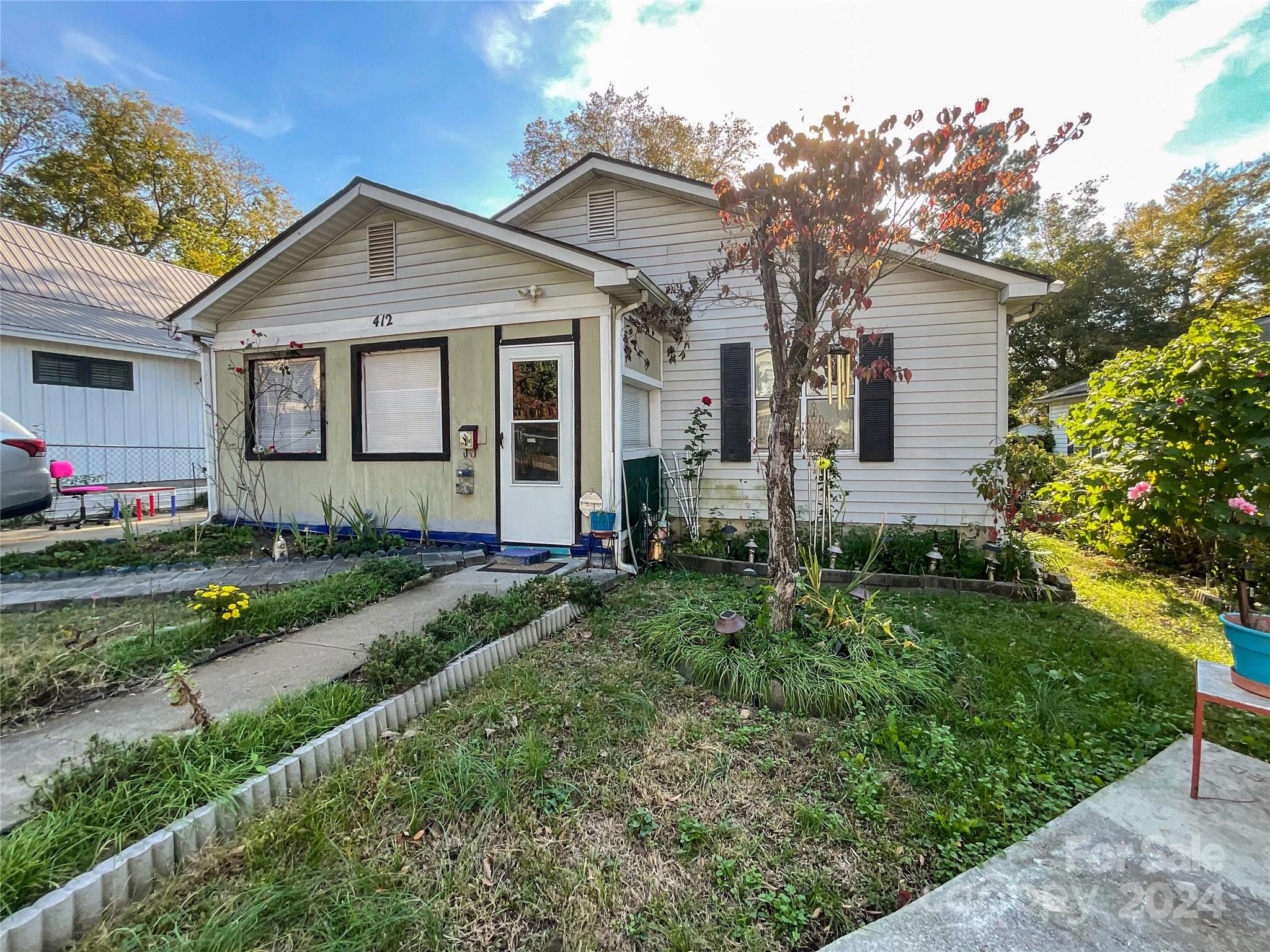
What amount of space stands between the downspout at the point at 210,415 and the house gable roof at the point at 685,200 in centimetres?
435

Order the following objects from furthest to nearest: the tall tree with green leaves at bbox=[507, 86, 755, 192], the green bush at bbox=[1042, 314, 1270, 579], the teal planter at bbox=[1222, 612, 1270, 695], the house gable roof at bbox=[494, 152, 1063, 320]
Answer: the tall tree with green leaves at bbox=[507, 86, 755, 192]
the house gable roof at bbox=[494, 152, 1063, 320]
the green bush at bbox=[1042, 314, 1270, 579]
the teal planter at bbox=[1222, 612, 1270, 695]

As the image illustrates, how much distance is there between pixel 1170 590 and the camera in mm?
5238

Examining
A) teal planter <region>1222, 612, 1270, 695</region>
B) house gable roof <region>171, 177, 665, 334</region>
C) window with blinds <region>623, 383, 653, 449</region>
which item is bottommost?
teal planter <region>1222, 612, 1270, 695</region>

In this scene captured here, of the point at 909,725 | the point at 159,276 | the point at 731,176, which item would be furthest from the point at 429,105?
the point at 159,276

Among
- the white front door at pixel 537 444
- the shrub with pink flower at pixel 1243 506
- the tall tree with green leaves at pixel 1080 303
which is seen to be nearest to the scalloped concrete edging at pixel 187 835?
the white front door at pixel 537 444

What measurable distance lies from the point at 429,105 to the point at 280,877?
8228 mm

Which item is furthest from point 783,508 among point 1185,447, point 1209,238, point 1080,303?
point 1209,238

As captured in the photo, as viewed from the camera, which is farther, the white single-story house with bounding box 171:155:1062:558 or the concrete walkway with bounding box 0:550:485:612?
the white single-story house with bounding box 171:155:1062:558

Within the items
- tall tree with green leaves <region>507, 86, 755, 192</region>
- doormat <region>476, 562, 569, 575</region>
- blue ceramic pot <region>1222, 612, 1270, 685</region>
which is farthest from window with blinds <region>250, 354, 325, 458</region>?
tall tree with green leaves <region>507, 86, 755, 192</region>

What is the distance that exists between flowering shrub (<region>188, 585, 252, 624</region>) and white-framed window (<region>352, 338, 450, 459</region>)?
290 centimetres

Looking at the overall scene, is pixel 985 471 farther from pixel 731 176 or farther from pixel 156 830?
pixel 156 830

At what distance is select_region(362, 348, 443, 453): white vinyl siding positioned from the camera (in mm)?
6301

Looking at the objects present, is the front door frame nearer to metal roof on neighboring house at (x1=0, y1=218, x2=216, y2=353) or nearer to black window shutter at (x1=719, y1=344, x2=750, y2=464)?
black window shutter at (x1=719, y1=344, x2=750, y2=464)

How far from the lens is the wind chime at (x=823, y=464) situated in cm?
543
